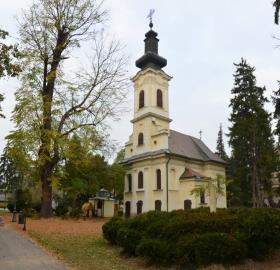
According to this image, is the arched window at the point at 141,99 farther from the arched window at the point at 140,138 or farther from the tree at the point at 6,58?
the tree at the point at 6,58

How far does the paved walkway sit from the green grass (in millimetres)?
568

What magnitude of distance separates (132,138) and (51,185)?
20.7 meters

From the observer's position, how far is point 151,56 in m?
46.5

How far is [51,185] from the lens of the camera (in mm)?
28750

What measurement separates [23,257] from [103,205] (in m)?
32.6

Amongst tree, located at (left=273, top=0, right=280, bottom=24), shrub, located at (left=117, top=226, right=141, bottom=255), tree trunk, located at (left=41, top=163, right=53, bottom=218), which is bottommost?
shrub, located at (left=117, top=226, right=141, bottom=255)

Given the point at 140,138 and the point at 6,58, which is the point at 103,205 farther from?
the point at 6,58

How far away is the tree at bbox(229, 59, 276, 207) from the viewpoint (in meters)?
41.3

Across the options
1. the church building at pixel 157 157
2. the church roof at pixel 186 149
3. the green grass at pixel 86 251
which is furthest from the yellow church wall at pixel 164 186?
the green grass at pixel 86 251

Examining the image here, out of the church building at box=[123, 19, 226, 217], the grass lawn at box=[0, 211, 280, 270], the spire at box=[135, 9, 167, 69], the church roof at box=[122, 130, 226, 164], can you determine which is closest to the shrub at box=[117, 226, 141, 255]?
the grass lawn at box=[0, 211, 280, 270]

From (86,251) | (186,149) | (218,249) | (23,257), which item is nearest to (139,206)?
(186,149)

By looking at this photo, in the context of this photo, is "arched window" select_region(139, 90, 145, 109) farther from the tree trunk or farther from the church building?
the tree trunk

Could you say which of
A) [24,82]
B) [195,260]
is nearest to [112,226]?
[195,260]

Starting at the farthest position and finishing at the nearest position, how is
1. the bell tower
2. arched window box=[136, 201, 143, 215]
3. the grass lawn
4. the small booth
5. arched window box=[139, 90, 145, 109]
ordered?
arched window box=[139, 90, 145, 109] < the bell tower < the small booth < arched window box=[136, 201, 143, 215] < the grass lawn
